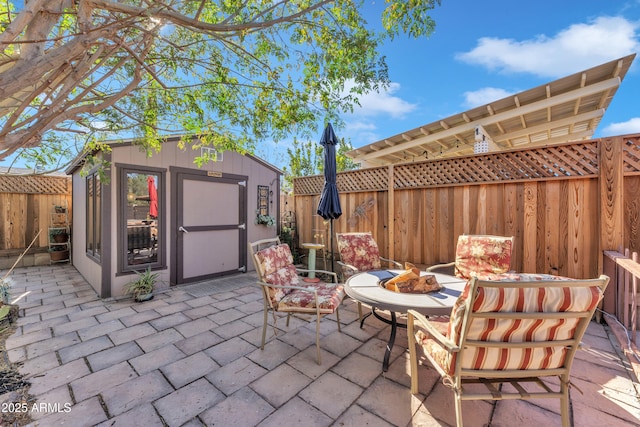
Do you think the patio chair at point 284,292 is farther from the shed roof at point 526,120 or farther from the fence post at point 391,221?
the shed roof at point 526,120

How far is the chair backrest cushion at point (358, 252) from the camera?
348 cm

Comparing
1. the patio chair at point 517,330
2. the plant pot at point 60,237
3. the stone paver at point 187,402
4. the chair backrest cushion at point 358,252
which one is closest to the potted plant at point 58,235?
the plant pot at point 60,237

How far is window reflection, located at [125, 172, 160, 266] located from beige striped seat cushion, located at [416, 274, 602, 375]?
4.69 metres

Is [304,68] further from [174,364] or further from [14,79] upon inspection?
[174,364]

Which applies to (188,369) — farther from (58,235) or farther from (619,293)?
(58,235)

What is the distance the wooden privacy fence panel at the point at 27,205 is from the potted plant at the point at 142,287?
4527mm

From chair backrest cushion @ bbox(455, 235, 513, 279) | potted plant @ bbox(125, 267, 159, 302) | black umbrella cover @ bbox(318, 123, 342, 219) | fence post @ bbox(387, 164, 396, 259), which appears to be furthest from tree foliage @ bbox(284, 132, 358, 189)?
chair backrest cushion @ bbox(455, 235, 513, 279)

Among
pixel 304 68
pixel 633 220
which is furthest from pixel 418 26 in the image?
pixel 633 220

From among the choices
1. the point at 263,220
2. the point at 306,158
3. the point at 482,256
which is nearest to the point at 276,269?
the point at 482,256

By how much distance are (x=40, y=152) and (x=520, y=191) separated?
6.79 meters

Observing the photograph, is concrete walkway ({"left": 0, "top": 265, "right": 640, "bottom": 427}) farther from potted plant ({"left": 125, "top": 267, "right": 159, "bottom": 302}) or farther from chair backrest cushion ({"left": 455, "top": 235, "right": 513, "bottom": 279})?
chair backrest cushion ({"left": 455, "top": 235, "right": 513, "bottom": 279})

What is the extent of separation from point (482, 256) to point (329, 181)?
7.93 ft

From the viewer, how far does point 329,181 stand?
4.30m

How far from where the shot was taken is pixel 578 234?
3.06 meters
